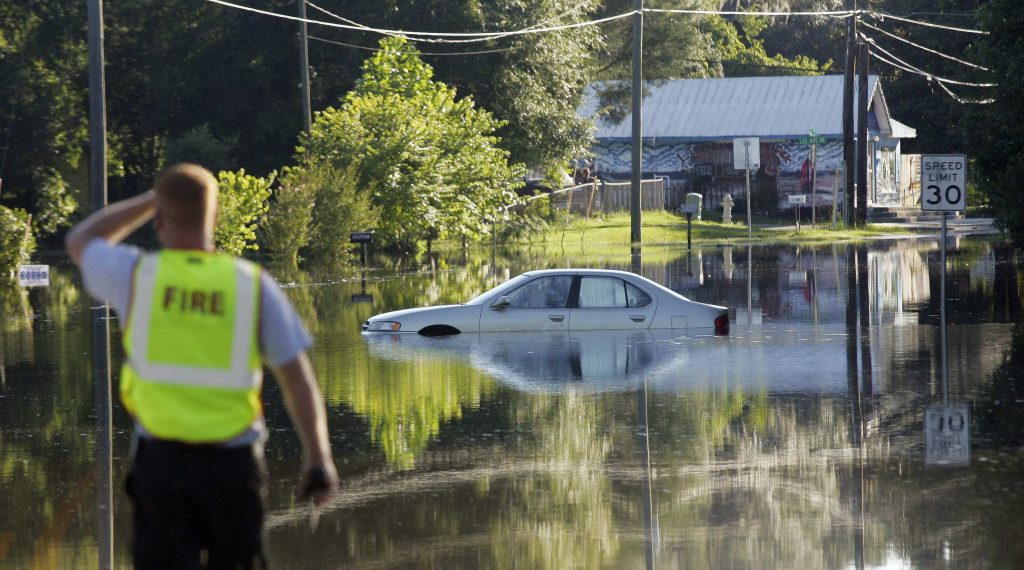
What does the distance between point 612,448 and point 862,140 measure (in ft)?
141

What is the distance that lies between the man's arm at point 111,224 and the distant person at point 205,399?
Answer: 317mm

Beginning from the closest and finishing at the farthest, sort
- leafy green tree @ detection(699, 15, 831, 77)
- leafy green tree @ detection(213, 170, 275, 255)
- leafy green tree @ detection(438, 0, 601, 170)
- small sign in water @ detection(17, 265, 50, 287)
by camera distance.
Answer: small sign in water @ detection(17, 265, 50, 287)
leafy green tree @ detection(213, 170, 275, 255)
leafy green tree @ detection(438, 0, 601, 170)
leafy green tree @ detection(699, 15, 831, 77)

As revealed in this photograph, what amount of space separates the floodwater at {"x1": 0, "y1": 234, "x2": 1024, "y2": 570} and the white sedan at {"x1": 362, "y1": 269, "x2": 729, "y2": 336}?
0.27 m

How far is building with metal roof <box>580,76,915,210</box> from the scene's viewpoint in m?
64.2

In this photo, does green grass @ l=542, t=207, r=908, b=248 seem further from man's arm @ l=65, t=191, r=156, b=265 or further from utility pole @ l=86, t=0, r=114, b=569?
man's arm @ l=65, t=191, r=156, b=265

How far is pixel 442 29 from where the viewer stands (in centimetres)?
4853

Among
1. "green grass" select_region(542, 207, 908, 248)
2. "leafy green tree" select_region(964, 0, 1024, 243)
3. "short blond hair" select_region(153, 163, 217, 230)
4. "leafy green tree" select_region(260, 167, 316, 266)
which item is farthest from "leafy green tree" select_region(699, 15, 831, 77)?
"short blond hair" select_region(153, 163, 217, 230)

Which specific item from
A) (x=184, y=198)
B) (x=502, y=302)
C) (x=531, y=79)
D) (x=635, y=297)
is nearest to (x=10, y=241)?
(x=502, y=302)

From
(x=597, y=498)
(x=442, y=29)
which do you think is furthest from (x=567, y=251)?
(x=597, y=498)

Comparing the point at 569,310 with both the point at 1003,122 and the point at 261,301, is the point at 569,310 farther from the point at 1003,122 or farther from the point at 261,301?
the point at 261,301

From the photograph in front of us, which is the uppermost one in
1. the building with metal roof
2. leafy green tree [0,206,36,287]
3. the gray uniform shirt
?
the building with metal roof

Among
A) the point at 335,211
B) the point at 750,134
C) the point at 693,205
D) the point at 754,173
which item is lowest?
the point at 335,211

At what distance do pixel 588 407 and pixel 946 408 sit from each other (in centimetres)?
302

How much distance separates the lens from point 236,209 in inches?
1438
